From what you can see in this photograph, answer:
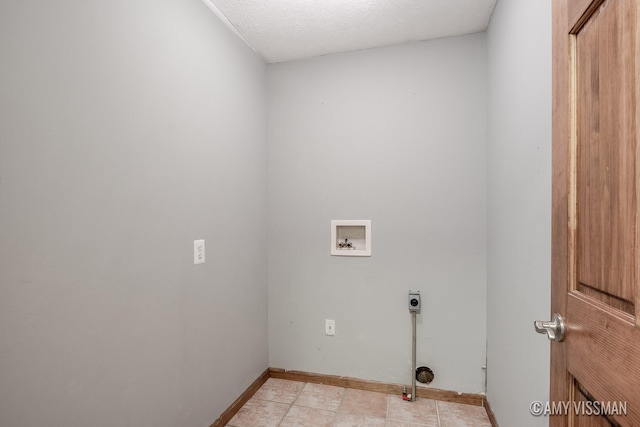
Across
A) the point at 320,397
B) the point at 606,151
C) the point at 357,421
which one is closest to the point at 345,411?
the point at 357,421

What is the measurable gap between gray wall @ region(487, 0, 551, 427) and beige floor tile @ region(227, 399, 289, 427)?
1.29m

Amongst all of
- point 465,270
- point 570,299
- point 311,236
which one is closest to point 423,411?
point 465,270

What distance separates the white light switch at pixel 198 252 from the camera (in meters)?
1.62

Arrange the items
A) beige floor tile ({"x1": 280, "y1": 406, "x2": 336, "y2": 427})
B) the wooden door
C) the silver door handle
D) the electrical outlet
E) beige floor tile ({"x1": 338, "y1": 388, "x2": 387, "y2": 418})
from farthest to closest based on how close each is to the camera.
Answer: the electrical outlet, beige floor tile ({"x1": 338, "y1": 388, "x2": 387, "y2": 418}), beige floor tile ({"x1": 280, "y1": 406, "x2": 336, "y2": 427}), the silver door handle, the wooden door

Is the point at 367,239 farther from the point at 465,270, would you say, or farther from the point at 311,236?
the point at 465,270

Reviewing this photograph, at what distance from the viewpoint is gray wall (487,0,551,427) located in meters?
1.10

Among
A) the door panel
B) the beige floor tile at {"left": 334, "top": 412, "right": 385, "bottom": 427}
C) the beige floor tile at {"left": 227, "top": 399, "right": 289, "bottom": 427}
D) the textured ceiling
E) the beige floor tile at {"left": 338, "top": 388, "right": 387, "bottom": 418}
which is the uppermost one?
the textured ceiling

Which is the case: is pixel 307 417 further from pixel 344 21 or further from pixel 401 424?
pixel 344 21

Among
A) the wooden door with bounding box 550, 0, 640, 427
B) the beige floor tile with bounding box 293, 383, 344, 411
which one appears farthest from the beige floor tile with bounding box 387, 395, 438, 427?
the wooden door with bounding box 550, 0, 640, 427

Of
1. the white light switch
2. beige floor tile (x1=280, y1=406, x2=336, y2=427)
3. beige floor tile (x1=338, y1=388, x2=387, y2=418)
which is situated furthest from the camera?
beige floor tile (x1=338, y1=388, x2=387, y2=418)

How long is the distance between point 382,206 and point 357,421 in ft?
4.52

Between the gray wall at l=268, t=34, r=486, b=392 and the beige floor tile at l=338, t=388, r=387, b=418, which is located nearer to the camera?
the beige floor tile at l=338, t=388, r=387, b=418

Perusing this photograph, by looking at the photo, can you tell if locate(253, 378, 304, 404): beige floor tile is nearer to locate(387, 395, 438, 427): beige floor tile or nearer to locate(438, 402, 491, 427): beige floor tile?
locate(387, 395, 438, 427): beige floor tile

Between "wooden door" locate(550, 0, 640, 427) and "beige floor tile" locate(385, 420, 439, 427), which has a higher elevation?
"wooden door" locate(550, 0, 640, 427)
